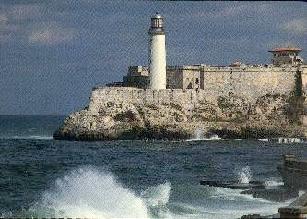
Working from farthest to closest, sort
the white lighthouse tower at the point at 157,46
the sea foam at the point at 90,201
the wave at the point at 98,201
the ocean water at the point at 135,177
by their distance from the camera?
the white lighthouse tower at the point at 157,46
the ocean water at the point at 135,177
the wave at the point at 98,201
the sea foam at the point at 90,201

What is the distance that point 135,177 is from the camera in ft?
139

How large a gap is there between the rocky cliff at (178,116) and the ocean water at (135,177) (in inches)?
89.5

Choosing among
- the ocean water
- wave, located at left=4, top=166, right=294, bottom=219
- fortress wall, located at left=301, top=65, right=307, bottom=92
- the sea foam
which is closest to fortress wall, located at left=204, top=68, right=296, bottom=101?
fortress wall, located at left=301, top=65, right=307, bottom=92

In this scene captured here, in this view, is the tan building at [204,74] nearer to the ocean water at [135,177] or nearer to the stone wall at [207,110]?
the stone wall at [207,110]

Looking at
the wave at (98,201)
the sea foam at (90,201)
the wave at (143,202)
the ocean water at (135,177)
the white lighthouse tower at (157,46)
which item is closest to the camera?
the sea foam at (90,201)

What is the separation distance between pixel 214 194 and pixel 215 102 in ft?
154

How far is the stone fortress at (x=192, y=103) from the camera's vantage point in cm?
7562

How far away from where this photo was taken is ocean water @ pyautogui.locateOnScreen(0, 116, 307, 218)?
89.7 feet

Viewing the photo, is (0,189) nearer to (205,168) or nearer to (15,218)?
(15,218)

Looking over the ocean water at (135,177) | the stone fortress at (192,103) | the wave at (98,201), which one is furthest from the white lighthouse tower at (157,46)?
the wave at (98,201)

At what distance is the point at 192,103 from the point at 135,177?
120ft

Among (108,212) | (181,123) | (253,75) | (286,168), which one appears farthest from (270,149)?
(108,212)

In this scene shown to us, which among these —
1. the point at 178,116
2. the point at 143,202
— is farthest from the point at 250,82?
the point at 143,202

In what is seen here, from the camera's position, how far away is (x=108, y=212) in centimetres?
2561
